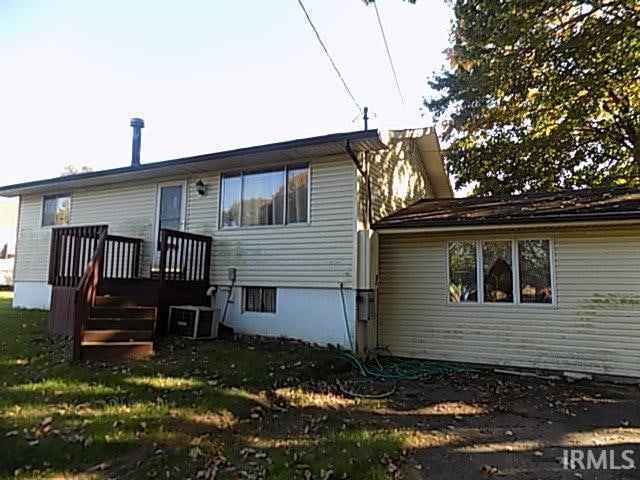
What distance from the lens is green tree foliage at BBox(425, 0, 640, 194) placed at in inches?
316

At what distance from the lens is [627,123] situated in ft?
43.5

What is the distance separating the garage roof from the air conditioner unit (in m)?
3.48

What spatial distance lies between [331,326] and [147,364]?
3.11 m

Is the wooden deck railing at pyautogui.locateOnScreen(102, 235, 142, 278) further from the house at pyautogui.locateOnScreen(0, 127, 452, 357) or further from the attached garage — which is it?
the attached garage

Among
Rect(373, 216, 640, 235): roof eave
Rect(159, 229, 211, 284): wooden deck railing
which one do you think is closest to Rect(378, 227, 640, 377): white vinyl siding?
Rect(373, 216, 640, 235): roof eave

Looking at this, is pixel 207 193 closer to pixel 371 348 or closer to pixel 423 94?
pixel 371 348

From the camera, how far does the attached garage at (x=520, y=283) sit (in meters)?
6.69

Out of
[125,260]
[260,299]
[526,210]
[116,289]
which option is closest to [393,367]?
[260,299]

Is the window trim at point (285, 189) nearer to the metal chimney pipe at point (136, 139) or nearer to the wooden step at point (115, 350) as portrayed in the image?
the wooden step at point (115, 350)

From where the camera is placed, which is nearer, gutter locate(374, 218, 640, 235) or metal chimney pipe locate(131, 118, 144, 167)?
gutter locate(374, 218, 640, 235)

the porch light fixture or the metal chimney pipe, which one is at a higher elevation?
the metal chimney pipe

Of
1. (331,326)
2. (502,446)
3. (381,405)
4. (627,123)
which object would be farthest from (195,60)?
(627,123)

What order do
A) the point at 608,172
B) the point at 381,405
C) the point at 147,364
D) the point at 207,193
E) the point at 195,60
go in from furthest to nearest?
the point at 608,172 < the point at 195,60 < the point at 207,193 < the point at 147,364 < the point at 381,405

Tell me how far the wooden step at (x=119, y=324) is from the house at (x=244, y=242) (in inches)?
0.6
